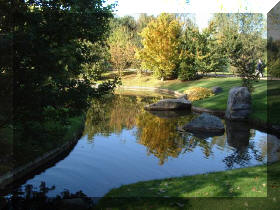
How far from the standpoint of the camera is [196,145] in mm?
23219

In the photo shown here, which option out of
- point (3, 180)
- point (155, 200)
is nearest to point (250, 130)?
point (155, 200)

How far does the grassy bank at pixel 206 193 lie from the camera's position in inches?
421

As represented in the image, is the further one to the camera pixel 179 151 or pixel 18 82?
pixel 179 151

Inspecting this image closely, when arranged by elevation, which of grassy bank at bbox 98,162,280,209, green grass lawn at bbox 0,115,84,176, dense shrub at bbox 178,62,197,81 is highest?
dense shrub at bbox 178,62,197,81

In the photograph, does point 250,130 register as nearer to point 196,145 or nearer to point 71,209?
point 196,145

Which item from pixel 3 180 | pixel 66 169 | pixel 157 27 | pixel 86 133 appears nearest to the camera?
pixel 3 180

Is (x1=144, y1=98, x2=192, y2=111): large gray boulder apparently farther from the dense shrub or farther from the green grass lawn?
the dense shrub

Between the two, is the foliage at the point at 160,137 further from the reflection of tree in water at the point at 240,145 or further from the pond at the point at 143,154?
the reflection of tree in water at the point at 240,145

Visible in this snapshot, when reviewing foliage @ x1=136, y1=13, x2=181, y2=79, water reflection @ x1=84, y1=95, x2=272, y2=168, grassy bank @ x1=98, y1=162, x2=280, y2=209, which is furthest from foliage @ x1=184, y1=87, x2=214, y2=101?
grassy bank @ x1=98, y1=162, x2=280, y2=209

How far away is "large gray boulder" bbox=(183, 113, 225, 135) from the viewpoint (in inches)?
1084

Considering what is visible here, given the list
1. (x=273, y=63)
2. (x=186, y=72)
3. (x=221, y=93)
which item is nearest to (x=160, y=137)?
(x=221, y=93)

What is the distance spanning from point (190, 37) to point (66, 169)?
2018 inches

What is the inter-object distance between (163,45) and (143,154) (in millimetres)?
44941

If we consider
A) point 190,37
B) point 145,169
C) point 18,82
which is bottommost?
point 145,169
